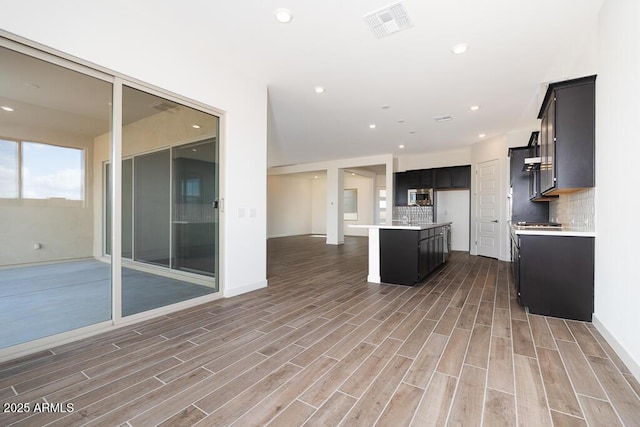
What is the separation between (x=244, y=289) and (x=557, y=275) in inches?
141

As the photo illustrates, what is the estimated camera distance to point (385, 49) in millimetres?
3201

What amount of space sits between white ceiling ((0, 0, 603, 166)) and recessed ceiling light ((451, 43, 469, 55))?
0.18 ft

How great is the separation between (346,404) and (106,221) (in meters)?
2.61

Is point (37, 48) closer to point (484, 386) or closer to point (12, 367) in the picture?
point (12, 367)

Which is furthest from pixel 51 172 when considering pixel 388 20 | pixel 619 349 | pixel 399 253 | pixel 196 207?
pixel 619 349

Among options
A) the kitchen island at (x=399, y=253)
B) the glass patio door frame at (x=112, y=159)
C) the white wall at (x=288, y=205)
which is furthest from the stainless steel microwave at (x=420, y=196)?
the glass patio door frame at (x=112, y=159)

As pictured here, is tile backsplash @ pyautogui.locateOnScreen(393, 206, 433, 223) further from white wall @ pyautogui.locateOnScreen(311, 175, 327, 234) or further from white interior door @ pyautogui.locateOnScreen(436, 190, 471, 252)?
white wall @ pyautogui.locateOnScreen(311, 175, 327, 234)

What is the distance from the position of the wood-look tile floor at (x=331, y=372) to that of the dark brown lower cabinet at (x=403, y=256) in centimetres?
105

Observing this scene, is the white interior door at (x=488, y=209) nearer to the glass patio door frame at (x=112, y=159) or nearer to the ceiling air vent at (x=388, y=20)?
the ceiling air vent at (x=388, y=20)

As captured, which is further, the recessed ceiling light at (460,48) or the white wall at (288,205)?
the white wall at (288,205)

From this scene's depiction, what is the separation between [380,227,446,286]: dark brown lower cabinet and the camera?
4.22 metres

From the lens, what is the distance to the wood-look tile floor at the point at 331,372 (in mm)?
1510

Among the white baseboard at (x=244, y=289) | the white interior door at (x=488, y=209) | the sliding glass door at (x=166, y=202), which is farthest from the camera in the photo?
the white interior door at (x=488, y=209)

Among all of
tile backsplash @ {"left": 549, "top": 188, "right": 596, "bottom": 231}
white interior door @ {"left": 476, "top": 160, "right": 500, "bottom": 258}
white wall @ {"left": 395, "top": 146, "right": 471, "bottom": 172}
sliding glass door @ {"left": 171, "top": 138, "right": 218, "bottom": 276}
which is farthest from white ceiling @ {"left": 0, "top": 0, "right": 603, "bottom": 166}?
white wall @ {"left": 395, "top": 146, "right": 471, "bottom": 172}
